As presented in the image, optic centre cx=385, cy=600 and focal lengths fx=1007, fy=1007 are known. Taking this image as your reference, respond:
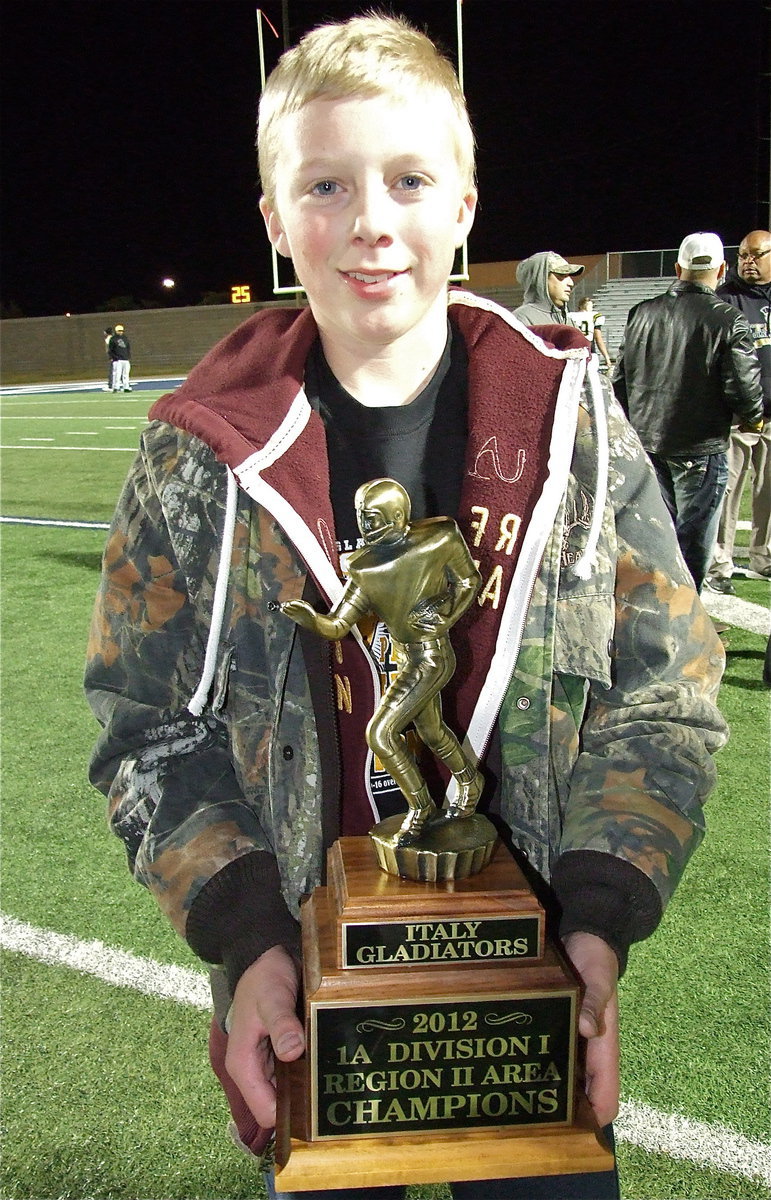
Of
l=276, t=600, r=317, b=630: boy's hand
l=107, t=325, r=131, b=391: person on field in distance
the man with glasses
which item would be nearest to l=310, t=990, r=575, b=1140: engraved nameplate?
l=276, t=600, r=317, b=630: boy's hand

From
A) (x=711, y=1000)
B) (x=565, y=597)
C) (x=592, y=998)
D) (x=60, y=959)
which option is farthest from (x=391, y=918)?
(x=60, y=959)

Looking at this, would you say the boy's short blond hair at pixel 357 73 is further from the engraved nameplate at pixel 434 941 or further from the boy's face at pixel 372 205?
the engraved nameplate at pixel 434 941

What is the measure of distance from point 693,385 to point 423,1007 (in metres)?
4.42

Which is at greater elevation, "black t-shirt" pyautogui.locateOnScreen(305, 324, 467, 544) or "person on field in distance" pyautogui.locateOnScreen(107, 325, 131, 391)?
"black t-shirt" pyautogui.locateOnScreen(305, 324, 467, 544)

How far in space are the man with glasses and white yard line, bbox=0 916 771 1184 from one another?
412cm

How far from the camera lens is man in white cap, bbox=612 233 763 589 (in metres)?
4.86

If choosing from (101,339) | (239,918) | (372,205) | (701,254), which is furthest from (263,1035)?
(101,339)

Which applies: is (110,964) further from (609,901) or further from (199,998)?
(609,901)

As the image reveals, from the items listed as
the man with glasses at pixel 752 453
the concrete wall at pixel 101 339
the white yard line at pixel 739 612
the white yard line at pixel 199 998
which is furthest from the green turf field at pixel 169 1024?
the concrete wall at pixel 101 339

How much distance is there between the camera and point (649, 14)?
25.7 meters

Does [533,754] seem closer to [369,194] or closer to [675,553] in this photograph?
[675,553]

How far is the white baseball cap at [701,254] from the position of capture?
4777 mm

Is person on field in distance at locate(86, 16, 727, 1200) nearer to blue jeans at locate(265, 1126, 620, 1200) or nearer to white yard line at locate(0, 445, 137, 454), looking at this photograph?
blue jeans at locate(265, 1126, 620, 1200)

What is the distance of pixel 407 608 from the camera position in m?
1.09
